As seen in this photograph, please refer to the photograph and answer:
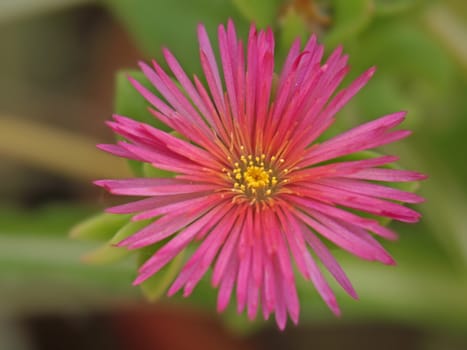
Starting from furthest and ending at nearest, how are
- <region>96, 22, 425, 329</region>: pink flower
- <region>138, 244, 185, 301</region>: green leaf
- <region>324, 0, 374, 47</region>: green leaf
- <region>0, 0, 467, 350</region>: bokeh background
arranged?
<region>0, 0, 467, 350</region>: bokeh background < <region>324, 0, 374, 47</region>: green leaf < <region>138, 244, 185, 301</region>: green leaf < <region>96, 22, 425, 329</region>: pink flower

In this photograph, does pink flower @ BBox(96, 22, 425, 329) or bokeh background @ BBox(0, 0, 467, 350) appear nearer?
pink flower @ BBox(96, 22, 425, 329)

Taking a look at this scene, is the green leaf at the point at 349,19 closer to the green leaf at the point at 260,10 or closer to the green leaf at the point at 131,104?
the green leaf at the point at 260,10

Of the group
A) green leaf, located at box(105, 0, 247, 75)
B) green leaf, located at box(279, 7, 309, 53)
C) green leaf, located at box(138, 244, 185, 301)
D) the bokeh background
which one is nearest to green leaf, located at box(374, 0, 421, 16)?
the bokeh background

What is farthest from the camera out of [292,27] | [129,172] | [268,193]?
[129,172]

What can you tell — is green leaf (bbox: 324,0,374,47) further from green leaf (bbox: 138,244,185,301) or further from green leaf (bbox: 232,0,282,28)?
green leaf (bbox: 138,244,185,301)

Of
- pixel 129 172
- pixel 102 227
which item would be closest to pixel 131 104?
pixel 102 227

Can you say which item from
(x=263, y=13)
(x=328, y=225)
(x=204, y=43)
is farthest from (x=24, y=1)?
(x=328, y=225)

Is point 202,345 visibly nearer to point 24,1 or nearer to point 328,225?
point 24,1

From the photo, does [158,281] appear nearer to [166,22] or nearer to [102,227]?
[102,227]
